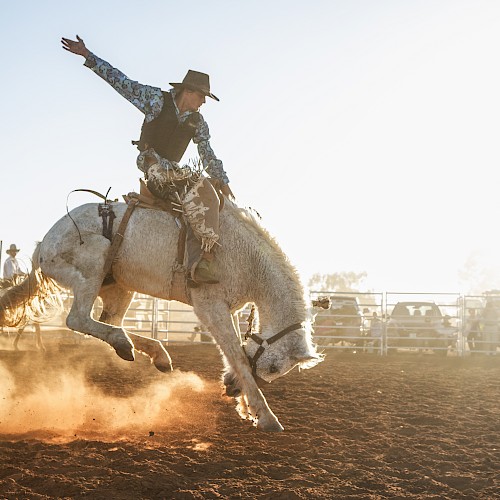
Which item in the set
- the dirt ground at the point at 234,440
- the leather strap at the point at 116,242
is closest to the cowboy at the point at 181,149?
the leather strap at the point at 116,242

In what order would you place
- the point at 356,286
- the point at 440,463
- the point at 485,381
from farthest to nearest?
the point at 356,286, the point at 485,381, the point at 440,463

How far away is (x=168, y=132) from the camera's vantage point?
5.32 meters

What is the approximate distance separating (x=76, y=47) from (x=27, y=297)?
7.52ft

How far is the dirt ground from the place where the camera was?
341 centimetres

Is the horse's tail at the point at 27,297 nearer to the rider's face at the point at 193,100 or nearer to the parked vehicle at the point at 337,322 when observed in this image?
the rider's face at the point at 193,100

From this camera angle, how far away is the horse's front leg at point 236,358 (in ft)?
15.6

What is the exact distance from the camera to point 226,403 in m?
6.53

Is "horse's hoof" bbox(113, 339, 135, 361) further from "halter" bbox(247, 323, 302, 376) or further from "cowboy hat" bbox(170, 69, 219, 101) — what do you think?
"cowboy hat" bbox(170, 69, 219, 101)

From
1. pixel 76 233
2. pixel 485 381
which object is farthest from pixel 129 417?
pixel 485 381

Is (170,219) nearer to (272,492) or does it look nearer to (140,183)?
(140,183)

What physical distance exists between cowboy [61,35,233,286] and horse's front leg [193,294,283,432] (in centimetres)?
24

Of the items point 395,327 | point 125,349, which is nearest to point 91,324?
point 125,349

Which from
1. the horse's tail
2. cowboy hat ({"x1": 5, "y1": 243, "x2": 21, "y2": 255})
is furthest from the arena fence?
the horse's tail

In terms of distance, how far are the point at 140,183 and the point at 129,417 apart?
2.10 m
